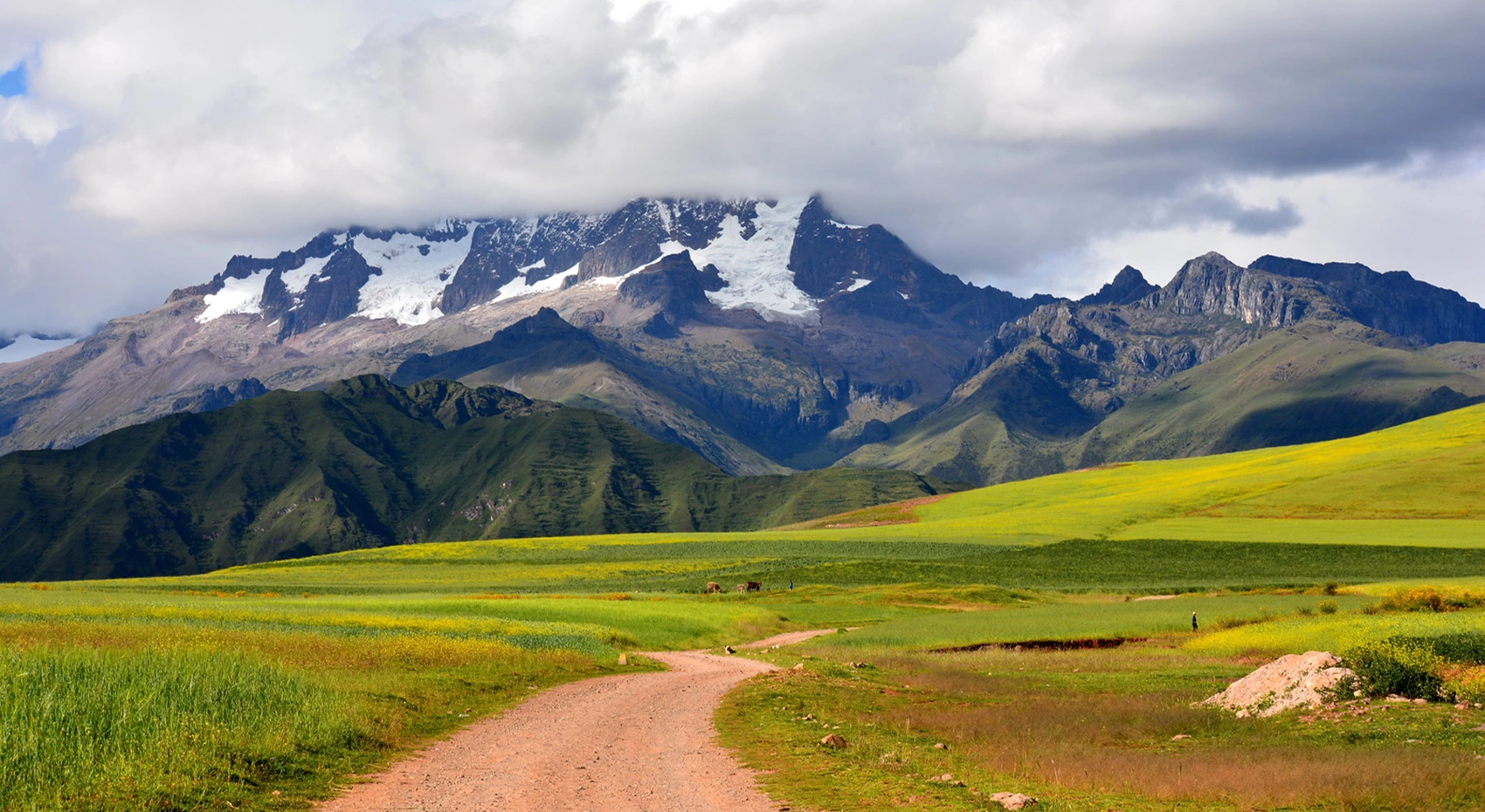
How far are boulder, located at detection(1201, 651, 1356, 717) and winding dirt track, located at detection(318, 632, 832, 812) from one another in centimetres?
1782

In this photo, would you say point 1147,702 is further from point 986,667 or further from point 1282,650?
point 1282,650

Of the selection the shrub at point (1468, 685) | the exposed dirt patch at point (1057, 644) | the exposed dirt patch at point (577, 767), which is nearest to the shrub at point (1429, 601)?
the exposed dirt patch at point (1057, 644)

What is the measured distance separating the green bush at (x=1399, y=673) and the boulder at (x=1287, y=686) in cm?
52

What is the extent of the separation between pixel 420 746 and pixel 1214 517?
14599 centimetres

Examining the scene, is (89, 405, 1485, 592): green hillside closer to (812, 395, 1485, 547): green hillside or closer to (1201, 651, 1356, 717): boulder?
(812, 395, 1485, 547): green hillside

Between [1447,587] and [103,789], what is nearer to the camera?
[103,789]

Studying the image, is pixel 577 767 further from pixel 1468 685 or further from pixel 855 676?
pixel 1468 685

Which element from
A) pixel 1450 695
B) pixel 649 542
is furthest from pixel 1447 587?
pixel 649 542

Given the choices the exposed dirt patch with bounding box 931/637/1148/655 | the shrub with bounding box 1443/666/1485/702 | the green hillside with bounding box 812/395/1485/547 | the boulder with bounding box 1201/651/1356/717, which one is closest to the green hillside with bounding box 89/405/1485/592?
the green hillside with bounding box 812/395/1485/547

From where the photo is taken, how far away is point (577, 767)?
1093 inches

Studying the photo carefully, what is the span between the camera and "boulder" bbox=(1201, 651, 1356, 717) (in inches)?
1389

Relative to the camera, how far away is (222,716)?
28500mm

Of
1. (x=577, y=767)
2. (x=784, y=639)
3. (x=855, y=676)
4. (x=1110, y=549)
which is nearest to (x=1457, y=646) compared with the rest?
(x=855, y=676)

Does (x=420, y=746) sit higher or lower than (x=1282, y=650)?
higher
